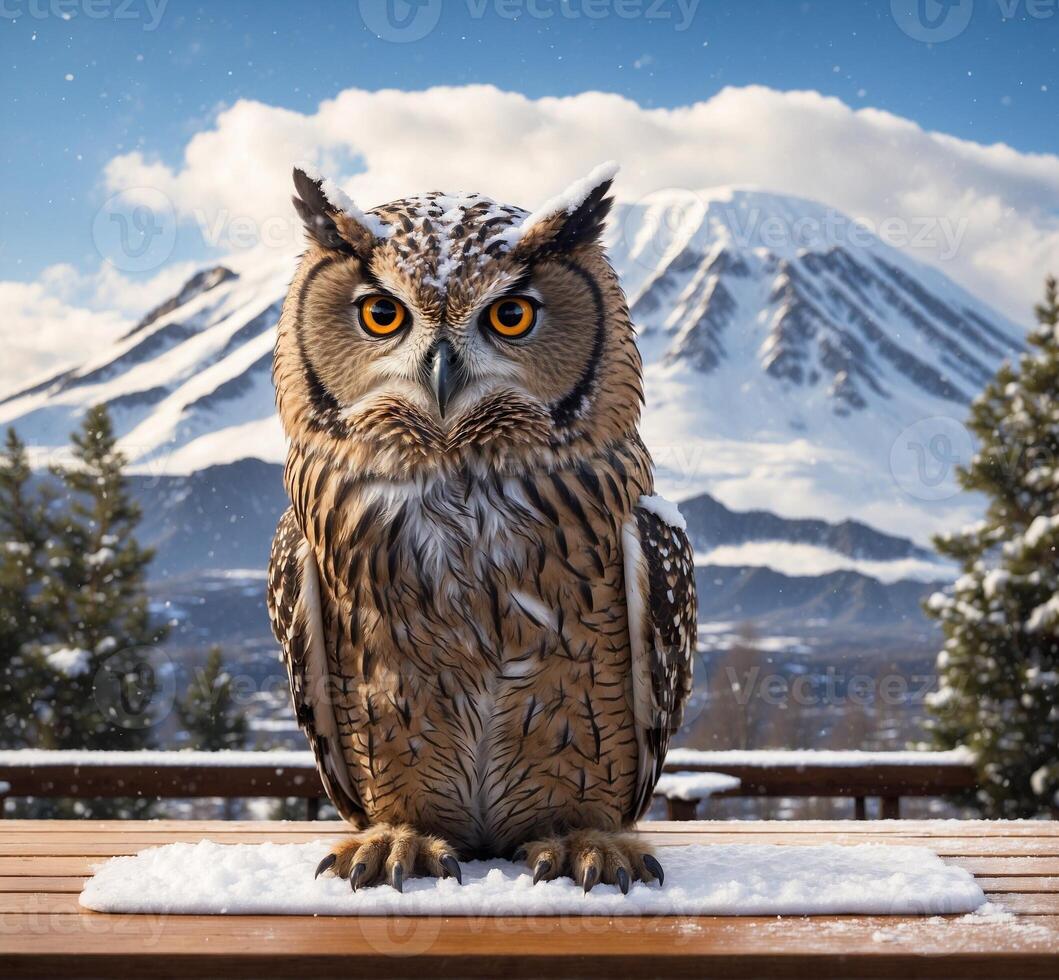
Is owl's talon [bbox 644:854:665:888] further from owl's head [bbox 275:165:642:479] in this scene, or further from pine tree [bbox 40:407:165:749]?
pine tree [bbox 40:407:165:749]

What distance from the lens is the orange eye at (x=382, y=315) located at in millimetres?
Answer: 1428

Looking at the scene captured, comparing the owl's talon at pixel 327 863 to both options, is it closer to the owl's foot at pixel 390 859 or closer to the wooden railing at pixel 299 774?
the owl's foot at pixel 390 859

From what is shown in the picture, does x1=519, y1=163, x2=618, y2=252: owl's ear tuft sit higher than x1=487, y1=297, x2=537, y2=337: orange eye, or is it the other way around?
x1=519, y1=163, x2=618, y2=252: owl's ear tuft

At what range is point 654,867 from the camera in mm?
1562

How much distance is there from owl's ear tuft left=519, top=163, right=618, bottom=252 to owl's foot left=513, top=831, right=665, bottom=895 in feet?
2.86

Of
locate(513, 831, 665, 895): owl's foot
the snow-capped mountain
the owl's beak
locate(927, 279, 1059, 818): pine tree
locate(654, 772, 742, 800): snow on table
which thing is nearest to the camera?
the owl's beak

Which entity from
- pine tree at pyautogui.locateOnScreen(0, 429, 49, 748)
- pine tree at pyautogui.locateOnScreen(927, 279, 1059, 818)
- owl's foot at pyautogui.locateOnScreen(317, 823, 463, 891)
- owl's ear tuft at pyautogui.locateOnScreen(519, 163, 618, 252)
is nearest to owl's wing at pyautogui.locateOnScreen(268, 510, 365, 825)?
owl's foot at pyautogui.locateOnScreen(317, 823, 463, 891)

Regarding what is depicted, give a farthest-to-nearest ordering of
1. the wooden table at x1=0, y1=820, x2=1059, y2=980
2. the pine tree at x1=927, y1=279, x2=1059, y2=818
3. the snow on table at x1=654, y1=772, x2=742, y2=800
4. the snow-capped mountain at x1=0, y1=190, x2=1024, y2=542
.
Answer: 1. the snow-capped mountain at x1=0, y1=190, x2=1024, y2=542
2. the pine tree at x1=927, y1=279, x2=1059, y2=818
3. the snow on table at x1=654, y1=772, x2=742, y2=800
4. the wooden table at x1=0, y1=820, x2=1059, y2=980

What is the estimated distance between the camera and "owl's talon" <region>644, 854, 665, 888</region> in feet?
5.08

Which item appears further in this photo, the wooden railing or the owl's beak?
the wooden railing

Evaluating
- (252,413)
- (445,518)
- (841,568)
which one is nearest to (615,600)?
(445,518)

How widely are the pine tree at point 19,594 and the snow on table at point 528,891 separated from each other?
25.2 feet

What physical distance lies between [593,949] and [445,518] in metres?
0.59

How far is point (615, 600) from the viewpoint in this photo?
1.56 m
